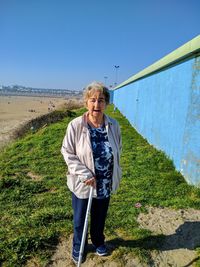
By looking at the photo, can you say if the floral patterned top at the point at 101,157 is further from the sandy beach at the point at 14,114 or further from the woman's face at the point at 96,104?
the sandy beach at the point at 14,114

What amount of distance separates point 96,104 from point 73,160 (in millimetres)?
612

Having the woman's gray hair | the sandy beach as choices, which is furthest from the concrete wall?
the sandy beach

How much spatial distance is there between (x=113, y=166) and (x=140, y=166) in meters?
3.76

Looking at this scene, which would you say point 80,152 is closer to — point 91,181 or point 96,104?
point 91,181

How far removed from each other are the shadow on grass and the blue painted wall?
1411 mm

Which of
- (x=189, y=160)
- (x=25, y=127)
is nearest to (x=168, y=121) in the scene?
(x=189, y=160)

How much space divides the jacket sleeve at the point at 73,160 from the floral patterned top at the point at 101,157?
0.13 metres

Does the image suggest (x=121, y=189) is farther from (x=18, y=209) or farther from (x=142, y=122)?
(x=142, y=122)

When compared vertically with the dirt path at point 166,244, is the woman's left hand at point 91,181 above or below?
above

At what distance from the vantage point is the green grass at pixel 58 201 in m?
3.42

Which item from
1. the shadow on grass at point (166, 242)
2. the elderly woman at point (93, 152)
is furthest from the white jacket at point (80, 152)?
the shadow on grass at point (166, 242)

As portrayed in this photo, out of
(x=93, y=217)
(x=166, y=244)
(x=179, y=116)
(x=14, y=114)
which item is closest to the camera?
(x=93, y=217)

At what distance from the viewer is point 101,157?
9.41 feet

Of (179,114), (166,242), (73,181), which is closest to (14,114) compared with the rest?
(179,114)
